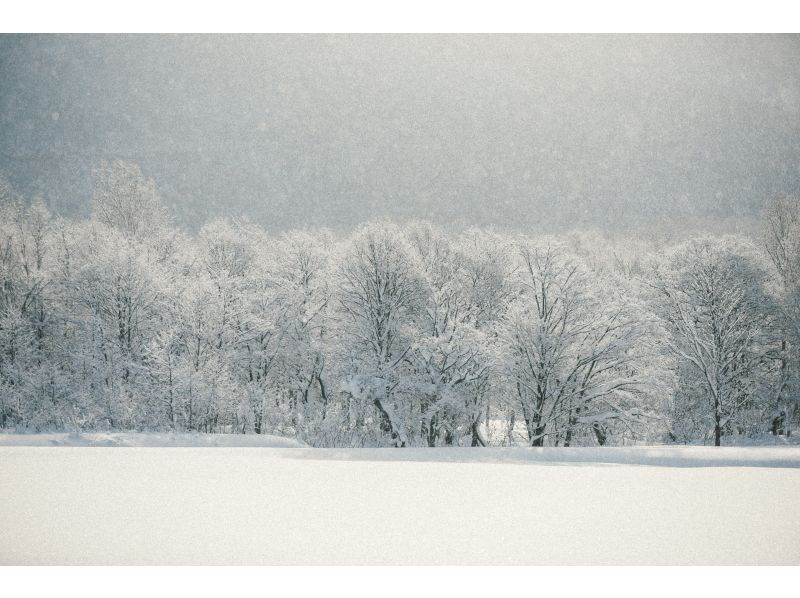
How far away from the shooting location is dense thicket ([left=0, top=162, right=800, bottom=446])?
47.2ft

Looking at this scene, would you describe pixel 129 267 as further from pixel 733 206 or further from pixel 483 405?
pixel 733 206

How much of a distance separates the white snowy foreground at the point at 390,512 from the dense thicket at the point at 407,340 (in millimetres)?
6228

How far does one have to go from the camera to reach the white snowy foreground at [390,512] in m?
4.81

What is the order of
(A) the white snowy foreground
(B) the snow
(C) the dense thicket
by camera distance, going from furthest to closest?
(C) the dense thicket < (B) the snow < (A) the white snowy foreground

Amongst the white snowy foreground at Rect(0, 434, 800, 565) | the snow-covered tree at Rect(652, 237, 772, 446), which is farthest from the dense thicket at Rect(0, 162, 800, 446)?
the white snowy foreground at Rect(0, 434, 800, 565)

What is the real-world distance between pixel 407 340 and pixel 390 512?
11068mm

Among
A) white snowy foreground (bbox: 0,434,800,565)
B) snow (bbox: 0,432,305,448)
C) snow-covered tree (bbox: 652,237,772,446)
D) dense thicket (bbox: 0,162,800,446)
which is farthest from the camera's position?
snow-covered tree (bbox: 652,237,772,446)

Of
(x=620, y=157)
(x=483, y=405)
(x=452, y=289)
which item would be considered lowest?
(x=483, y=405)

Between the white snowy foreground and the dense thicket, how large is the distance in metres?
6.23

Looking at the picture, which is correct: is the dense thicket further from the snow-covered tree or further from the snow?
the snow
